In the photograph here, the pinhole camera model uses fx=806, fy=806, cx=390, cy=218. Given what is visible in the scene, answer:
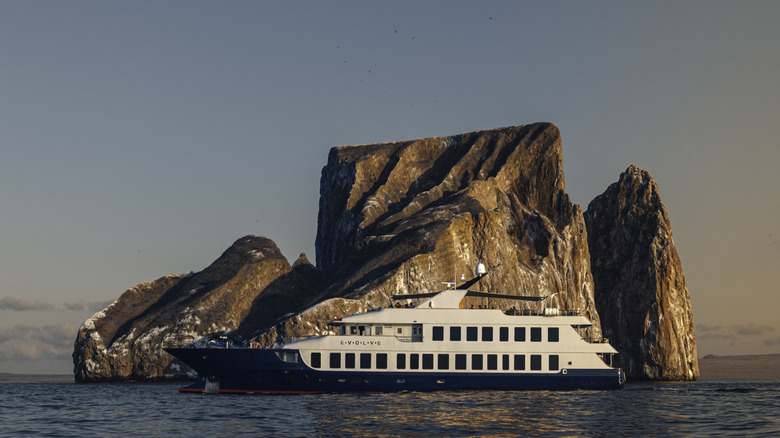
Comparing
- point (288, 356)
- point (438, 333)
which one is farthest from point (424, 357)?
point (288, 356)

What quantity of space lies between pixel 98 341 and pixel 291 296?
28331 millimetres

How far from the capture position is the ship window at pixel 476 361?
5753 centimetres

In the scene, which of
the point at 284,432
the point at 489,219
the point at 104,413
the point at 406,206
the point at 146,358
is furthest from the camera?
the point at 406,206

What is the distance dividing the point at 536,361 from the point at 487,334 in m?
4.11

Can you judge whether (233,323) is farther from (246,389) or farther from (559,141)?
(559,141)

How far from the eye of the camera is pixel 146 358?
4220 inches

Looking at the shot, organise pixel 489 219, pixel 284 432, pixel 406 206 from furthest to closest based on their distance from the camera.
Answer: pixel 406 206
pixel 489 219
pixel 284 432

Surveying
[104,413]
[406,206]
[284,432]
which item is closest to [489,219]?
[406,206]

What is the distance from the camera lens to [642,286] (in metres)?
130

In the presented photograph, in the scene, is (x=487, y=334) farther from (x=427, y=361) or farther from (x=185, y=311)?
(x=185, y=311)

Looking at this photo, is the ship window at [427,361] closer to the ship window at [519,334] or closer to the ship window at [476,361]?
the ship window at [476,361]

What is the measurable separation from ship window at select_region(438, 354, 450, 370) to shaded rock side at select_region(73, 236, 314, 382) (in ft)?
189

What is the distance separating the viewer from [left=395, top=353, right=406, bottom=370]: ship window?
57469 millimetres

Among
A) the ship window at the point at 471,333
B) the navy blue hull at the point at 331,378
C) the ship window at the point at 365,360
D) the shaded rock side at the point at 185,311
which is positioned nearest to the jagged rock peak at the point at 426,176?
the shaded rock side at the point at 185,311
